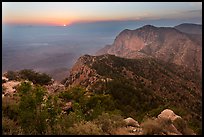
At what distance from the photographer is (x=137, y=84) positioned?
43.0 meters

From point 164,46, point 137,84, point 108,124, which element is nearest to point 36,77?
point 108,124

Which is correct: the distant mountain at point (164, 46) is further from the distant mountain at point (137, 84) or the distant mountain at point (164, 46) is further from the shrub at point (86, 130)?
the shrub at point (86, 130)

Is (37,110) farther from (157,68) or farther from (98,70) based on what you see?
(157,68)

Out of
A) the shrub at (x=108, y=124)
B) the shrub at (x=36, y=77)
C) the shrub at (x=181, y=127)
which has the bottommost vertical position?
the shrub at (x=36, y=77)

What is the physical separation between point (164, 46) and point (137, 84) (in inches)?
3257

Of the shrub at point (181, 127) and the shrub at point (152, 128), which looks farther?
the shrub at point (181, 127)

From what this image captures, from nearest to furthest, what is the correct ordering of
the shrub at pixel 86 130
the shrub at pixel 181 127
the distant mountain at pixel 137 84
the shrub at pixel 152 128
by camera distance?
the shrub at pixel 86 130
the shrub at pixel 152 128
the shrub at pixel 181 127
the distant mountain at pixel 137 84

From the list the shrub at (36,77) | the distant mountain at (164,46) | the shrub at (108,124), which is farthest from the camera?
the distant mountain at (164,46)

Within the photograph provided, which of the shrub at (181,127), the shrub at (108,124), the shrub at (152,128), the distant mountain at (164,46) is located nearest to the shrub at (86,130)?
the shrub at (108,124)

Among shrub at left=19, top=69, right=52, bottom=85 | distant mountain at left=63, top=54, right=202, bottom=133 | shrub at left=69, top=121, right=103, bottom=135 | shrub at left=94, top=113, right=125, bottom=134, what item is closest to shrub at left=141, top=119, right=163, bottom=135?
shrub at left=94, top=113, right=125, bottom=134

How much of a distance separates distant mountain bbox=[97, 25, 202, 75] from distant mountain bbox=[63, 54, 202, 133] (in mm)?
31476

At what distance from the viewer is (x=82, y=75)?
147 feet

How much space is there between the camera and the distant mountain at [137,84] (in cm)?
3607

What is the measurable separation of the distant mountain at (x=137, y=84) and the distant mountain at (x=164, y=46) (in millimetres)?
31476
